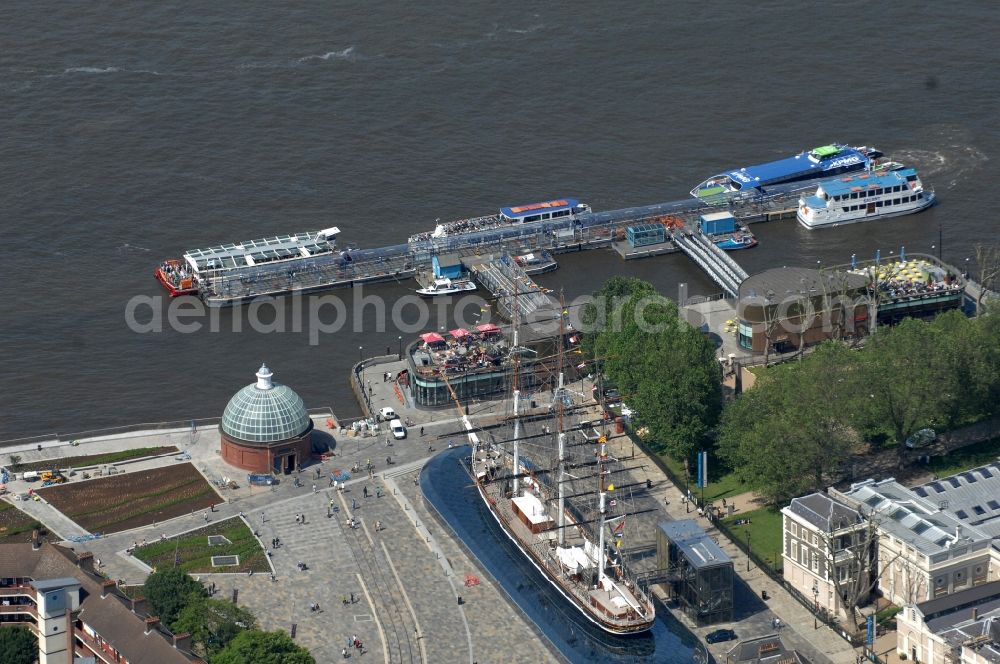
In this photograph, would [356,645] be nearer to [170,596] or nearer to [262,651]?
[262,651]

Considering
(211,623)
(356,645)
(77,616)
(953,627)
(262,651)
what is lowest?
(356,645)

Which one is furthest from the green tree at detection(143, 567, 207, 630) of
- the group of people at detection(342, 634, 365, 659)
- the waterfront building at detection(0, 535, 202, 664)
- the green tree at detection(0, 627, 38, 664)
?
the group of people at detection(342, 634, 365, 659)

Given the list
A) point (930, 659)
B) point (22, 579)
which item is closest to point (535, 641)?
point (930, 659)

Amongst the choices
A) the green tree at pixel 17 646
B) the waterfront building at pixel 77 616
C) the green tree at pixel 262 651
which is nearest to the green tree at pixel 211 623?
the waterfront building at pixel 77 616

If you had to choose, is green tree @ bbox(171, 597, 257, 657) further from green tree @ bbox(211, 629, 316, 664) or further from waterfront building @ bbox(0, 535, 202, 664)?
green tree @ bbox(211, 629, 316, 664)

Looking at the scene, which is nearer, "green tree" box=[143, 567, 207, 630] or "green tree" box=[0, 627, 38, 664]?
"green tree" box=[0, 627, 38, 664]

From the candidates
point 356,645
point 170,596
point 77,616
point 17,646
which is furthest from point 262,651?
point 17,646

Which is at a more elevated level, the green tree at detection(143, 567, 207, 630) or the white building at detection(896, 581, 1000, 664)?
the green tree at detection(143, 567, 207, 630)
